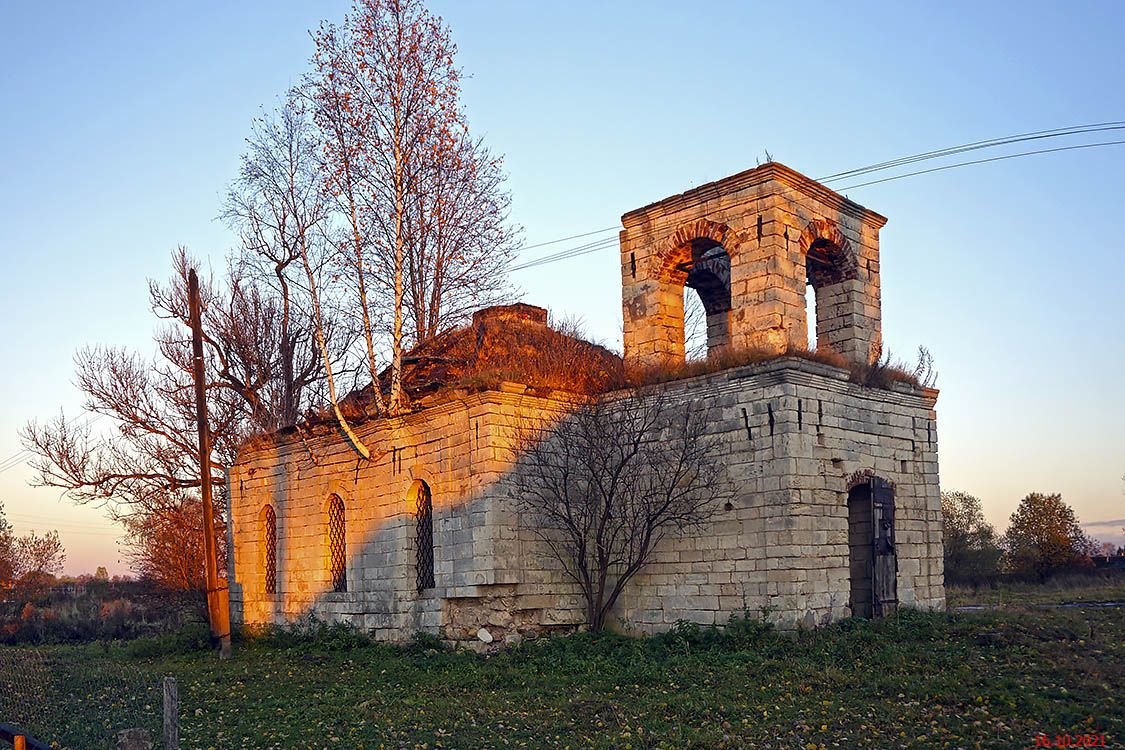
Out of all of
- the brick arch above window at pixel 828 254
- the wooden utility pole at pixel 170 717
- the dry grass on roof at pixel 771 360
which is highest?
the brick arch above window at pixel 828 254

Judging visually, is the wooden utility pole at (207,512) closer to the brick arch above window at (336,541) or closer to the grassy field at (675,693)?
the grassy field at (675,693)

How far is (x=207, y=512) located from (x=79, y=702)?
5.74m

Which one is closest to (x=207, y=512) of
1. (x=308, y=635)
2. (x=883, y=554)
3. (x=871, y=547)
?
(x=308, y=635)

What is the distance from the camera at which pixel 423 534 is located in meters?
18.1

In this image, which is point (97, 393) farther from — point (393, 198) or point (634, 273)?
point (634, 273)

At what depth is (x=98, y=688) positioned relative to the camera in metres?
13.9

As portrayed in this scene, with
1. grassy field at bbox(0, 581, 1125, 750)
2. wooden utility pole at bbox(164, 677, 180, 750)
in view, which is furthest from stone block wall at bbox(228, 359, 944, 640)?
wooden utility pole at bbox(164, 677, 180, 750)

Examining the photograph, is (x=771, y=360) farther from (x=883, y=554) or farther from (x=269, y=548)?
(x=269, y=548)

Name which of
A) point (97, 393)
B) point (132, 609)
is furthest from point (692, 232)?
point (132, 609)

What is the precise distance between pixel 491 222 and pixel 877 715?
11927 millimetres

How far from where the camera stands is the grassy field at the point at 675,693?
10094 millimetres

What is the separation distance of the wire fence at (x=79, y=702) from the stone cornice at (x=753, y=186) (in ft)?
36.6

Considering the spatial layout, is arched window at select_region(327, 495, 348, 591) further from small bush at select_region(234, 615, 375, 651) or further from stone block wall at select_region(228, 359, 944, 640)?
small bush at select_region(234, 615, 375, 651)

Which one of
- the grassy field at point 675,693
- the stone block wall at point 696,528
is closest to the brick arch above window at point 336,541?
the stone block wall at point 696,528
